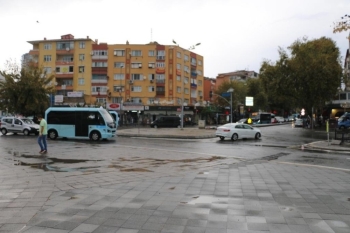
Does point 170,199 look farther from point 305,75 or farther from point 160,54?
point 160,54

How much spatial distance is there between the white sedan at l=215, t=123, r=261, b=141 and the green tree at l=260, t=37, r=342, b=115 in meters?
20.5

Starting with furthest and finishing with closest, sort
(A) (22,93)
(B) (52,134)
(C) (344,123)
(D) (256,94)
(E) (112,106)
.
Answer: (D) (256,94)
(E) (112,106)
(C) (344,123)
(A) (22,93)
(B) (52,134)

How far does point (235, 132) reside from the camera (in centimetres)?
2784

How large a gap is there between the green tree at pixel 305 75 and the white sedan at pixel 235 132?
20501 mm

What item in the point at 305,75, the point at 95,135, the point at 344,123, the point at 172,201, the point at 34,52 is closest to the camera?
the point at 172,201

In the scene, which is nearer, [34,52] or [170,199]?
[170,199]

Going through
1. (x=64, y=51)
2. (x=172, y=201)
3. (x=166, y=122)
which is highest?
(x=64, y=51)

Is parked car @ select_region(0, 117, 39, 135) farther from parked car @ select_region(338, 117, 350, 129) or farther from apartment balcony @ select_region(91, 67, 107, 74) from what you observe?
apartment balcony @ select_region(91, 67, 107, 74)

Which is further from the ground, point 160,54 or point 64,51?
point 64,51

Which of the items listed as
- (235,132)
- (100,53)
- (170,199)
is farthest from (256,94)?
(170,199)

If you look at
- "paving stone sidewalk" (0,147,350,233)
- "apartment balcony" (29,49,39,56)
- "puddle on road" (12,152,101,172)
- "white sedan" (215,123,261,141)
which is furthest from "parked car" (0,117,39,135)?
"apartment balcony" (29,49,39,56)

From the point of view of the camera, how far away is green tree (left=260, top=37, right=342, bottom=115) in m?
44.6

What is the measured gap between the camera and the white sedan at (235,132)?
2750 cm

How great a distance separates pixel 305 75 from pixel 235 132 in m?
22.6
